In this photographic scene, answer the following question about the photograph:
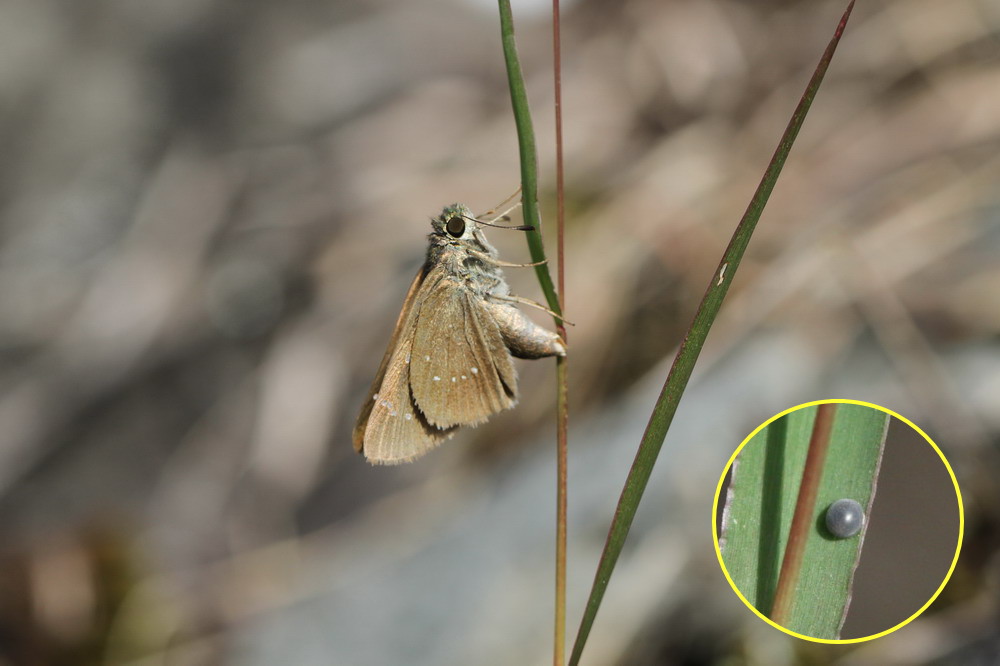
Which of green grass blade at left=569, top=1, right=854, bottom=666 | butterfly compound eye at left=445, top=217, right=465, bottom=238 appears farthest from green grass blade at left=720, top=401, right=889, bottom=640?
butterfly compound eye at left=445, top=217, right=465, bottom=238

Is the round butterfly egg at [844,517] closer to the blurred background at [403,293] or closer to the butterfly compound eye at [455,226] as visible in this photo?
the butterfly compound eye at [455,226]

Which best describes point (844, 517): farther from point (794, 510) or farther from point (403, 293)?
point (403, 293)

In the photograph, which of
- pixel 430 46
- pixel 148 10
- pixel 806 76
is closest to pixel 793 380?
pixel 806 76

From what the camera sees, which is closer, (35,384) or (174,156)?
(35,384)

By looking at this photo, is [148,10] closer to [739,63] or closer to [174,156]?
[174,156]

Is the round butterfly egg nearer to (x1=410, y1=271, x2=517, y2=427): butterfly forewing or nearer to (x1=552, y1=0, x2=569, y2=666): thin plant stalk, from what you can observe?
(x1=552, y1=0, x2=569, y2=666): thin plant stalk
